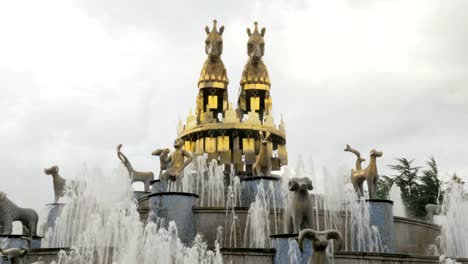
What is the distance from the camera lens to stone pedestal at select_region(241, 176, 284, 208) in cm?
1880

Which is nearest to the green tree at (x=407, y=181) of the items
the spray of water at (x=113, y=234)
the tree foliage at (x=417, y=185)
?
the tree foliage at (x=417, y=185)

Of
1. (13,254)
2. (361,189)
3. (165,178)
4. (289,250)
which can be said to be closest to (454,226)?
(361,189)

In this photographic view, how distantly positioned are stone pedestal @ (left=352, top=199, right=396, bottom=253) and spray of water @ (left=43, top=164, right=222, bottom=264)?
16.2 feet

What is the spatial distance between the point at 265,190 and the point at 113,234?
5.10 metres

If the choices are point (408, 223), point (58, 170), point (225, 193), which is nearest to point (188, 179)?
point (225, 193)

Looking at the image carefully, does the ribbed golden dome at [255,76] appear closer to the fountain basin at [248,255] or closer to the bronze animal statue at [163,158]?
the bronze animal statue at [163,158]

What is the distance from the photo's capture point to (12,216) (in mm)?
16531

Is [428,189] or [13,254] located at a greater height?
[428,189]

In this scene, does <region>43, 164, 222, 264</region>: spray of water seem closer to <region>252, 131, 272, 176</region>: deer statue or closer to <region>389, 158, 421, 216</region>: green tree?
<region>252, 131, 272, 176</region>: deer statue

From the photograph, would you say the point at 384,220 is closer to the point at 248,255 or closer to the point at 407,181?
the point at 248,255

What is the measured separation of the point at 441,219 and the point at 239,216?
8738mm

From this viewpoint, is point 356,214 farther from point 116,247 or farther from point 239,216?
point 116,247

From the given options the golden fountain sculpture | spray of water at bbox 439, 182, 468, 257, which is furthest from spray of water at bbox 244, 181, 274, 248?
the golden fountain sculpture

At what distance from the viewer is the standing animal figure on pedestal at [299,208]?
1382cm
